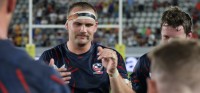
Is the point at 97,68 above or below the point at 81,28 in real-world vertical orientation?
below

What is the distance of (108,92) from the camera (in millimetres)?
4562

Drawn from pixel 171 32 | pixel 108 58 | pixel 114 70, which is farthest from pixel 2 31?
pixel 171 32

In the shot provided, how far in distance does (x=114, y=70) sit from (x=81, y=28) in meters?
0.86

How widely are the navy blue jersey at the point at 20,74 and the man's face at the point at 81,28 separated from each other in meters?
2.66

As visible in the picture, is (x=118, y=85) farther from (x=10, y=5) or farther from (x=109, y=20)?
(x=109, y=20)

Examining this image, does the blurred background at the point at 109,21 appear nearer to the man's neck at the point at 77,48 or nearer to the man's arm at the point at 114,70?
the man's neck at the point at 77,48

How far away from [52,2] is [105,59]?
A: 18.4m

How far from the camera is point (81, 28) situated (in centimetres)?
473

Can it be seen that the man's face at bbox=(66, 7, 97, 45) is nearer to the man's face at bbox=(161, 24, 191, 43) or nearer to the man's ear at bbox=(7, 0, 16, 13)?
the man's face at bbox=(161, 24, 191, 43)

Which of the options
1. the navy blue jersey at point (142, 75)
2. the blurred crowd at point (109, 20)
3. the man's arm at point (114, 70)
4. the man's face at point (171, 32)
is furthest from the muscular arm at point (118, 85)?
the blurred crowd at point (109, 20)

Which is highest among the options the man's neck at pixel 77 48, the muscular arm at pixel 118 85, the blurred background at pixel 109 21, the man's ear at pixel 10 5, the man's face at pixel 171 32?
the man's ear at pixel 10 5

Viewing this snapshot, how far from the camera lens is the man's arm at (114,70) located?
3.83 meters

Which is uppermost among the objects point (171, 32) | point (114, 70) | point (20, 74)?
point (20, 74)

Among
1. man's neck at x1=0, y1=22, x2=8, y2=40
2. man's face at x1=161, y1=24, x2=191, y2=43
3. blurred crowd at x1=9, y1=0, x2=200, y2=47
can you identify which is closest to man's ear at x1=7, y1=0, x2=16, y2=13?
man's neck at x1=0, y1=22, x2=8, y2=40
